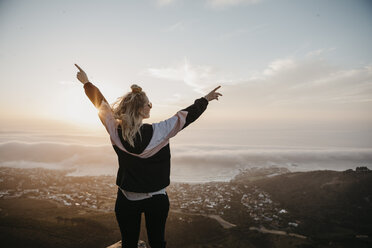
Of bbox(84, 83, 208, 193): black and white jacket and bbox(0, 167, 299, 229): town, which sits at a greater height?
bbox(84, 83, 208, 193): black and white jacket

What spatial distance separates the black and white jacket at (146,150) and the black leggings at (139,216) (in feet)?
0.62

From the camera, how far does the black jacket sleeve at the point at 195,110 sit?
2209 millimetres

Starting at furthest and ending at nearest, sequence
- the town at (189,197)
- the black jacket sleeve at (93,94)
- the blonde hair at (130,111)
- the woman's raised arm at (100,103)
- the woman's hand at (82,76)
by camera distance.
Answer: the town at (189,197) < the woman's hand at (82,76) < the black jacket sleeve at (93,94) < the woman's raised arm at (100,103) < the blonde hair at (130,111)

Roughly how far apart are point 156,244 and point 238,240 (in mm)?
35789

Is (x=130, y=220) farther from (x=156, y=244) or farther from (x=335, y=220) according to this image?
(x=335, y=220)

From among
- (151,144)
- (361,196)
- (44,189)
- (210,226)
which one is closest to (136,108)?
(151,144)

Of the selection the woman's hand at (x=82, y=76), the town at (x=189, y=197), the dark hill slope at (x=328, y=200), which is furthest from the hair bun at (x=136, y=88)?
the dark hill slope at (x=328, y=200)

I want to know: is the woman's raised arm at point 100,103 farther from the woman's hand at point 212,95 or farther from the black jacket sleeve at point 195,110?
the woman's hand at point 212,95

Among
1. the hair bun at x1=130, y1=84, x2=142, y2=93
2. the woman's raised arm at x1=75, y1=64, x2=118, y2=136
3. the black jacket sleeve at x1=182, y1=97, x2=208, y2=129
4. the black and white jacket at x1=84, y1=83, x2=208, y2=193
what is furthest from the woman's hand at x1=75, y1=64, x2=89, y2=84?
the black jacket sleeve at x1=182, y1=97, x2=208, y2=129

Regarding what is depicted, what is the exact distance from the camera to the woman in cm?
201

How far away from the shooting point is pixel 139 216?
2.27m

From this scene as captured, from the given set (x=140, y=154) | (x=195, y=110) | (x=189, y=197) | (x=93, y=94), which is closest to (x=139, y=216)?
(x=140, y=154)

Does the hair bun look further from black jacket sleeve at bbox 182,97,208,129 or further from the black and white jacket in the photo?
black jacket sleeve at bbox 182,97,208,129

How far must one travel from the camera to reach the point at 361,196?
5525 cm
